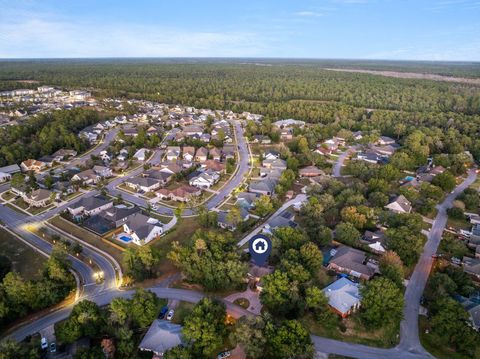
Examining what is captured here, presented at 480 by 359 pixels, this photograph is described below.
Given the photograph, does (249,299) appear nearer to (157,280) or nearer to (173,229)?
(157,280)

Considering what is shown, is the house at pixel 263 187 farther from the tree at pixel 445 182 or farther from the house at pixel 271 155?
the tree at pixel 445 182

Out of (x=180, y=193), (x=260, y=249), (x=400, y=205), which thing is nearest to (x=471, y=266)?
(x=400, y=205)

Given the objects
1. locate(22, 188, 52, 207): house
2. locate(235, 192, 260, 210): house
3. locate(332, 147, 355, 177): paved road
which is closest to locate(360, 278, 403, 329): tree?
locate(235, 192, 260, 210): house

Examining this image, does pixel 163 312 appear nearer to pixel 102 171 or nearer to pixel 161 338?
pixel 161 338

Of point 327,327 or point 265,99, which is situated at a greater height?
point 265,99

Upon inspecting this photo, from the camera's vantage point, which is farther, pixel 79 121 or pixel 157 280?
pixel 79 121

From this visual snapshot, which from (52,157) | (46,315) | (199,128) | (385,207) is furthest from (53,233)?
(199,128)

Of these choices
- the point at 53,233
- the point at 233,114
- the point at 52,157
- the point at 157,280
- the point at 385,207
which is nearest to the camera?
the point at 157,280
